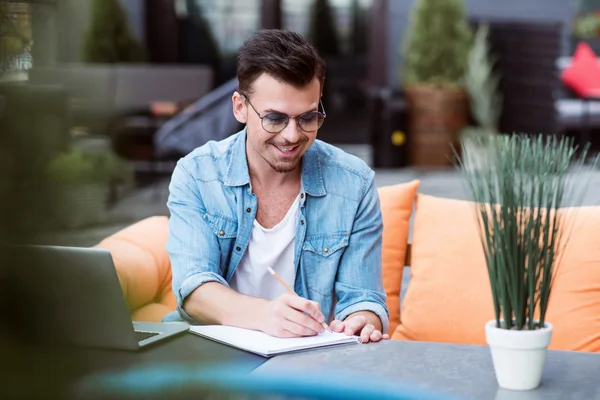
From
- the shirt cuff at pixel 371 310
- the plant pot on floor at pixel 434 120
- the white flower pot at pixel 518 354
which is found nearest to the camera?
the white flower pot at pixel 518 354

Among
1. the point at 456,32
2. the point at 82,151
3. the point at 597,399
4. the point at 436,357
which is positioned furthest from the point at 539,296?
the point at 456,32

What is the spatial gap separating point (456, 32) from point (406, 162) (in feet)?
4.31

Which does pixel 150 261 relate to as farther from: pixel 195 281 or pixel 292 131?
pixel 292 131

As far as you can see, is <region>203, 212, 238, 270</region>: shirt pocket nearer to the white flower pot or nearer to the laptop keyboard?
the laptop keyboard

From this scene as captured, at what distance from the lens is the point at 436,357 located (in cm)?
140

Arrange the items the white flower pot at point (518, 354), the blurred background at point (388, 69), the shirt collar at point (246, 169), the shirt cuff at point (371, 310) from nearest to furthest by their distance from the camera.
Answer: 1. the white flower pot at point (518, 354)
2. the shirt cuff at point (371, 310)
3. the shirt collar at point (246, 169)
4. the blurred background at point (388, 69)

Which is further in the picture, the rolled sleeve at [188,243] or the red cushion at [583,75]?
the red cushion at [583,75]

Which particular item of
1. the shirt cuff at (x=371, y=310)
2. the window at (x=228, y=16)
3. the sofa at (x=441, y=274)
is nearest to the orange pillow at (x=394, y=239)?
the sofa at (x=441, y=274)

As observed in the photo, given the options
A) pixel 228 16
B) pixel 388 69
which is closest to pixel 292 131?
pixel 388 69

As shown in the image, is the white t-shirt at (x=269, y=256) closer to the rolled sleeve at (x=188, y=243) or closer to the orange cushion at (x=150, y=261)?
the rolled sleeve at (x=188, y=243)

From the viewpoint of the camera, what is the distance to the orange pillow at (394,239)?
2625mm

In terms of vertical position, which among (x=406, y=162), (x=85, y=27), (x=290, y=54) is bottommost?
(x=406, y=162)

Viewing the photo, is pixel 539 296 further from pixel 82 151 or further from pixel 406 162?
pixel 406 162

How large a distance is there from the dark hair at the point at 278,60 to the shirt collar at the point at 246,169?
18 centimetres
